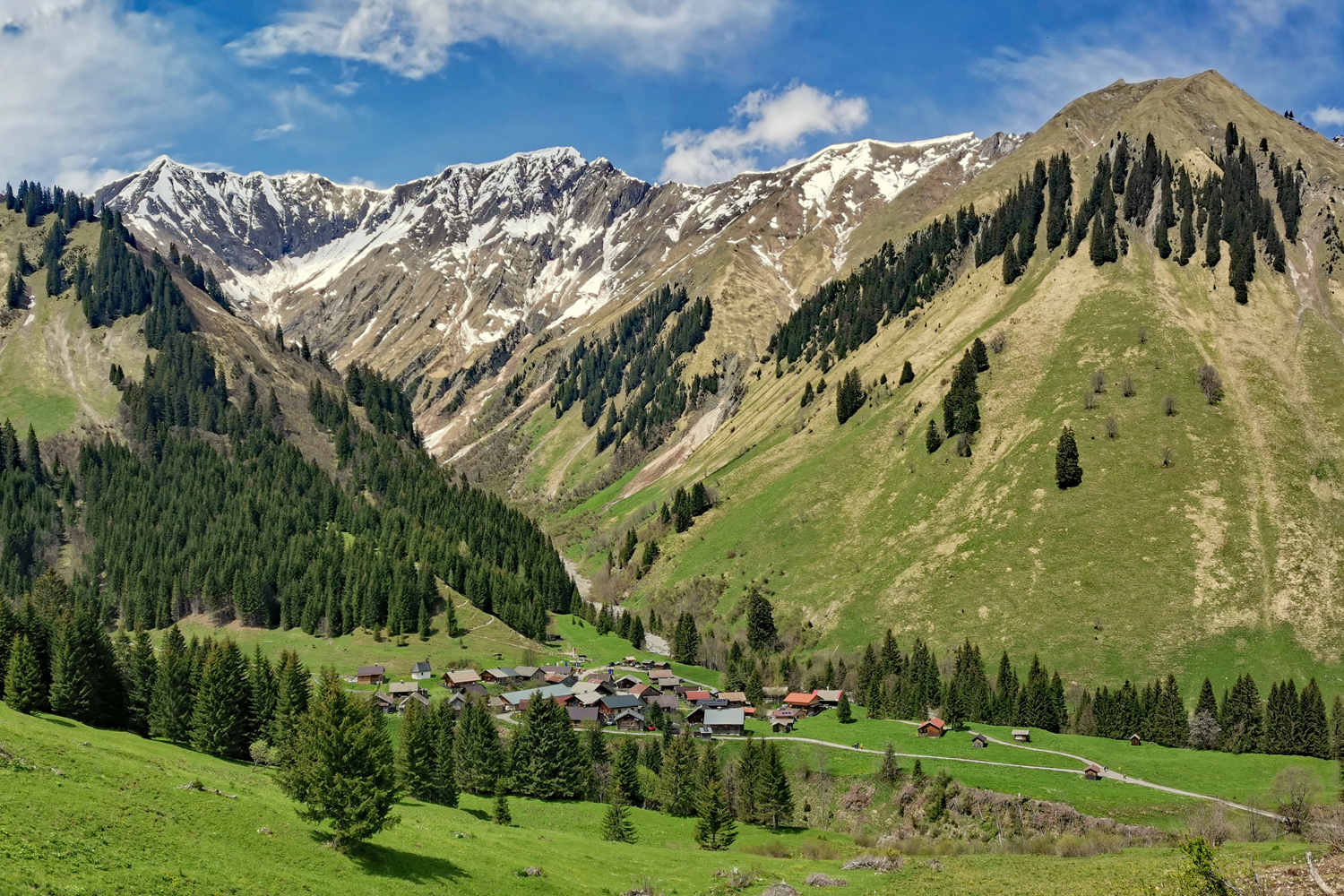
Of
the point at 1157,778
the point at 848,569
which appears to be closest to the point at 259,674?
the point at 1157,778

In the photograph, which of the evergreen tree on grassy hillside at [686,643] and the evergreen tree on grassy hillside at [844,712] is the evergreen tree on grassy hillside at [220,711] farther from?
the evergreen tree on grassy hillside at [686,643]

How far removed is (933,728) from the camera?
397ft

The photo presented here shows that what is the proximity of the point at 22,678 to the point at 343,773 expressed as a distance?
142 ft

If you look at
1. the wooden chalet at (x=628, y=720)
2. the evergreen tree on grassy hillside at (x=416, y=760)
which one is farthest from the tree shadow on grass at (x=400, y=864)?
the wooden chalet at (x=628, y=720)

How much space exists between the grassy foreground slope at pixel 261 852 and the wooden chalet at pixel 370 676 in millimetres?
64727

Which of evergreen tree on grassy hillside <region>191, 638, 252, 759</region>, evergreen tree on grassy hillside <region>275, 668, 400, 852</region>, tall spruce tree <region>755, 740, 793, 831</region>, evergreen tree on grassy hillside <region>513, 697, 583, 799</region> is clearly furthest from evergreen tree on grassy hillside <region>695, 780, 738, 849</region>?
evergreen tree on grassy hillside <region>191, 638, 252, 759</region>

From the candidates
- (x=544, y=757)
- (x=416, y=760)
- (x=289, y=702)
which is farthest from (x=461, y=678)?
(x=416, y=760)

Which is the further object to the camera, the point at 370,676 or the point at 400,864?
the point at 370,676

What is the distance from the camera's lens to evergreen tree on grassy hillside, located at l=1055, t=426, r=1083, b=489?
168625 millimetres

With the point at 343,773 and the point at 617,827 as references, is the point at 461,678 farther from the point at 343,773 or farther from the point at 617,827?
the point at 343,773

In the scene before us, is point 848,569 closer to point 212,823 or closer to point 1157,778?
point 1157,778

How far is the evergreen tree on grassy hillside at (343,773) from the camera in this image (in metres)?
54.6

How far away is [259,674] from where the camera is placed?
93188mm

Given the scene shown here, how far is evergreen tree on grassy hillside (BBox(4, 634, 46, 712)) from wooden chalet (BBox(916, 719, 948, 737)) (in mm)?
94721
